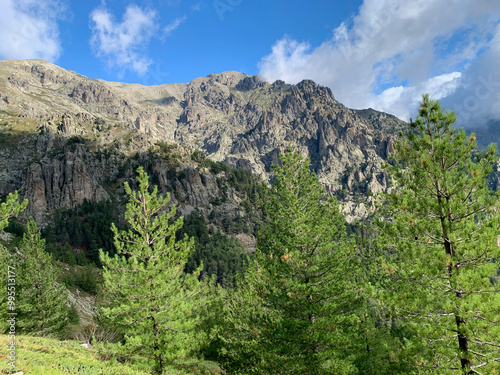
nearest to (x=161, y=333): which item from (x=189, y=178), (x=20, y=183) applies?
(x=189, y=178)

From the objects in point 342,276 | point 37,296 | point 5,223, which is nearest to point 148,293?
point 342,276

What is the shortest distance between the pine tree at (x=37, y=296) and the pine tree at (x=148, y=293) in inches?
634

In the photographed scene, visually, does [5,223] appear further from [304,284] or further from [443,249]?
[443,249]

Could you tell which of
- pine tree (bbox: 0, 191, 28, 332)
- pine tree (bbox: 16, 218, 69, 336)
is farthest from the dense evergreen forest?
pine tree (bbox: 16, 218, 69, 336)

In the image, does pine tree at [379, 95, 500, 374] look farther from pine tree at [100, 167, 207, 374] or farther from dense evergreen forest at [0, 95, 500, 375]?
pine tree at [100, 167, 207, 374]

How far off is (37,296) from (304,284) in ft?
86.3

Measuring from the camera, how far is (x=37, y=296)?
23828 mm

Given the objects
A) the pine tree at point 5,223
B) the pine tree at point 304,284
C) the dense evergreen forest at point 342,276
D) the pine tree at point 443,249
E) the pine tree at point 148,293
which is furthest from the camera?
the pine tree at point 5,223

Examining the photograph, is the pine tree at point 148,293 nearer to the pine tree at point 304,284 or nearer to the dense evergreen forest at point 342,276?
the dense evergreen forest at point 342,276

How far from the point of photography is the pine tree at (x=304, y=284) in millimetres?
11586

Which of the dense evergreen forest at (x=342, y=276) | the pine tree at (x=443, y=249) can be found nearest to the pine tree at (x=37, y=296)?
the dense evergreen forest at (x=342, y=276)

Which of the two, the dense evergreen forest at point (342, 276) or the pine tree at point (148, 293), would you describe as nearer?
the dense evergreen forest at point (342, 276)

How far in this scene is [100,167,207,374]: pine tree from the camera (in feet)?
39.6

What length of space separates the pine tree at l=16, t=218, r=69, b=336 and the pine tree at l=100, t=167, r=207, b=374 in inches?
634
